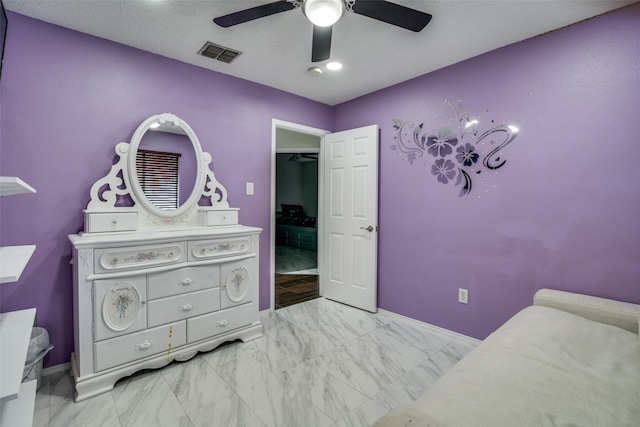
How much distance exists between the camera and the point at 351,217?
11.2 ft

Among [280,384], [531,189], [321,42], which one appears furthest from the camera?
[531,189]

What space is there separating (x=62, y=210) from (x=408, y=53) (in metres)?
2.86

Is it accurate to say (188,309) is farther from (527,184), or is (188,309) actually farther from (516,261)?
(527,184)

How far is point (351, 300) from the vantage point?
3.42 m

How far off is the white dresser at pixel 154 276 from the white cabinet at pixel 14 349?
1.36ft

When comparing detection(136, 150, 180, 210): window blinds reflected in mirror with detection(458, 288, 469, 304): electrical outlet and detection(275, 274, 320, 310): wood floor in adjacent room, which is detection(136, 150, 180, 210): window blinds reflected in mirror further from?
detection(458, 288, 469, 304): electrical outlet

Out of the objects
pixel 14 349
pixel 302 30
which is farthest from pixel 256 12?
pixel 14 349

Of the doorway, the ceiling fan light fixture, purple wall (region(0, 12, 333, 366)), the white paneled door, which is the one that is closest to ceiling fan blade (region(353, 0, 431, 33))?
the ceiling fan light fixture

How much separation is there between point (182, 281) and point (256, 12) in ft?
5.90

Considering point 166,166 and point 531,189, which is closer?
point 531,189

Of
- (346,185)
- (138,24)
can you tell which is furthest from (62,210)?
(346,185)

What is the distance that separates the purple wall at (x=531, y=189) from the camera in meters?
1.88

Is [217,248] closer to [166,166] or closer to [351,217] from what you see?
[166,166]

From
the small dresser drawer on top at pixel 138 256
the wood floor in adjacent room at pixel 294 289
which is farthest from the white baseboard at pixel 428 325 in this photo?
the small dresser drawer on top at pixel 138 256
